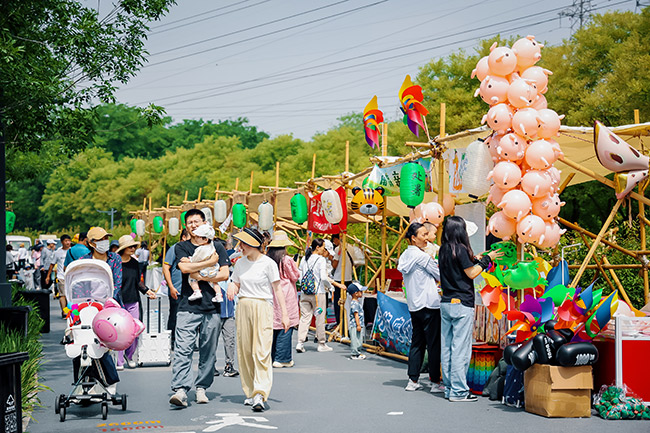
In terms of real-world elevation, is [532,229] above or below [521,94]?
below

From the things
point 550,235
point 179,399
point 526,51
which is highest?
point 526,51

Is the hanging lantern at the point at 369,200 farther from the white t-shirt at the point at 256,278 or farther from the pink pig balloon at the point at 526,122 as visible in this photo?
the white t-shirt at the point at 256,278

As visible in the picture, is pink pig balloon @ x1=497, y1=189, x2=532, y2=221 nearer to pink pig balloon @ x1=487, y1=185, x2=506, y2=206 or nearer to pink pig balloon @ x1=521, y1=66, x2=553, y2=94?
pink pig balloon @ x1=487, y1=185, x2=506, y2=206

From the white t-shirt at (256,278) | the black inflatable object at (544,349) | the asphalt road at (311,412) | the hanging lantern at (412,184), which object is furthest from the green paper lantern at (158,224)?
the black inflatable object at (544,349)

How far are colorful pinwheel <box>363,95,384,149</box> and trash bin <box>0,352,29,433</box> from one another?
28.8 feet

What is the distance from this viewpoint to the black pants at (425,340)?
9242mm

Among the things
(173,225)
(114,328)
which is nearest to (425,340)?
A: (114,328)

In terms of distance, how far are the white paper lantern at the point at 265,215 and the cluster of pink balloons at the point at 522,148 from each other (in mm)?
9207

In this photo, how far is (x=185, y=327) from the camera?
319 inches

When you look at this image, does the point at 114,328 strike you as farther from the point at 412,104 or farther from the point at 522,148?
the point at 412,104

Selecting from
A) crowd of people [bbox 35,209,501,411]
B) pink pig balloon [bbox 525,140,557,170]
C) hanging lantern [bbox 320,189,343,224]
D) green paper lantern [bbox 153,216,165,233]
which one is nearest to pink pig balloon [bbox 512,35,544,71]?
pink pig balloon [bbox 525,140,557,170]

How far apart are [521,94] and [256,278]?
3.51 meters

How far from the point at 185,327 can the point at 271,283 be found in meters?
0.99

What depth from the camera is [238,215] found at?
1933cm
